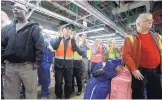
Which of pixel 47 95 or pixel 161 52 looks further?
pixel 47 95

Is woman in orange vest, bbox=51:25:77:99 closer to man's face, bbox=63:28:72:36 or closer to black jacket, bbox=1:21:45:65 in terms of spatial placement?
man's face, bbox=63:28:72:36

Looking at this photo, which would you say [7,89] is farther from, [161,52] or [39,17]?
[39,17]

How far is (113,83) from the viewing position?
2.70 meters

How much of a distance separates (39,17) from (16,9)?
4.46m

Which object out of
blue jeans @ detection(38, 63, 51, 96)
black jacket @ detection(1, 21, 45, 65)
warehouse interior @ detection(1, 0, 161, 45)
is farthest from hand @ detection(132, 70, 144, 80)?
warehouse interior @ detection(1, 0, 161, 45)

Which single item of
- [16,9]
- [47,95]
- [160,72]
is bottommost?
[47,95]

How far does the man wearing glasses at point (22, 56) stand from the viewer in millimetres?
2271

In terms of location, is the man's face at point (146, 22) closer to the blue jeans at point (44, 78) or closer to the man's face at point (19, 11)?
the man's face at point (19, 11)

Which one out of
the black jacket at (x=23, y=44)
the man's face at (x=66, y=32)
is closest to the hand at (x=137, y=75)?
the black jacket at (x=23, y=44)

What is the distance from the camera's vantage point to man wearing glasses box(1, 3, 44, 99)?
2271 millimetres

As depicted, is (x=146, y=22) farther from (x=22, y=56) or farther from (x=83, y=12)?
(x=83, y=12)

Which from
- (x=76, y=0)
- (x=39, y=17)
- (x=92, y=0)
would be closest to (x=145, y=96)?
(x=76, y=0)

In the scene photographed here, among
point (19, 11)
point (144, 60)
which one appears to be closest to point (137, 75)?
point (144, 60)

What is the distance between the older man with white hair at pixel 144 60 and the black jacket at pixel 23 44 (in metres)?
1.10
